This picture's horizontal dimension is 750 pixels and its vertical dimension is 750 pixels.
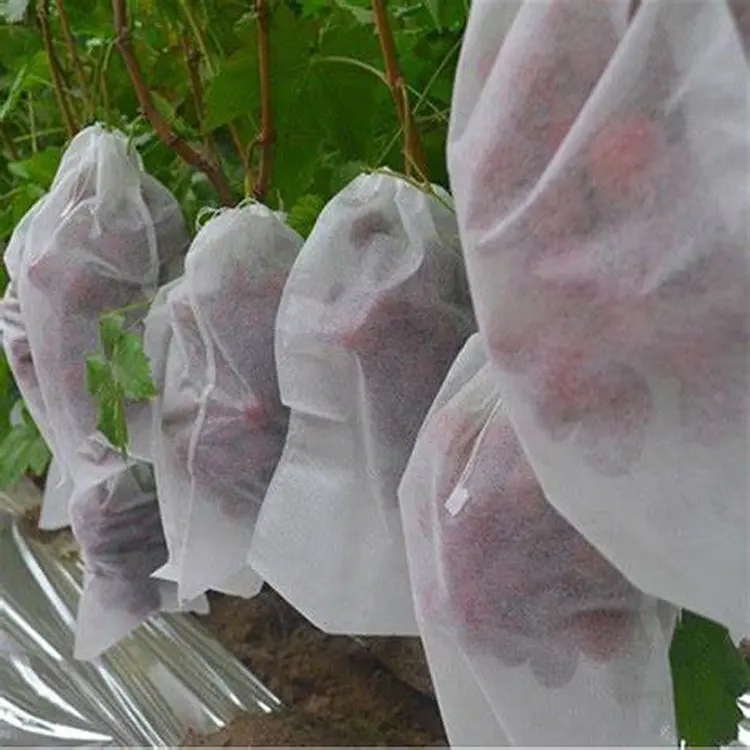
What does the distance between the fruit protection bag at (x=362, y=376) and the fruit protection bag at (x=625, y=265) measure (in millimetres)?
195

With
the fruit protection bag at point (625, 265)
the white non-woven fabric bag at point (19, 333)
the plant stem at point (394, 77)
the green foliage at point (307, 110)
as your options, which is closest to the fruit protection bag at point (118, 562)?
the white non-woven fabric bag at point (19, 333)

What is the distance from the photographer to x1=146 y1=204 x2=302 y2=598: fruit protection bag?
2.30 ft

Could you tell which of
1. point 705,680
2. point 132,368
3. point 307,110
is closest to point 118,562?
point 132,368

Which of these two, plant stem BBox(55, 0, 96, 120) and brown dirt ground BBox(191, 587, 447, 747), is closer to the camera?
plant stem BBox(55, 0, 96, 120)

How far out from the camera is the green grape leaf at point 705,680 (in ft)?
2.00

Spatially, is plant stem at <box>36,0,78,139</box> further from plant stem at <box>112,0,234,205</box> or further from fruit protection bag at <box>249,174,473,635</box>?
fruit protection bag at <box>249,174,473,635</box>

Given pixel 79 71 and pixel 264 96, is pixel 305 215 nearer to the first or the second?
pixel 264 96

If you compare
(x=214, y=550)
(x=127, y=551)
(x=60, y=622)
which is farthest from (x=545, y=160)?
(x=60, y=622)

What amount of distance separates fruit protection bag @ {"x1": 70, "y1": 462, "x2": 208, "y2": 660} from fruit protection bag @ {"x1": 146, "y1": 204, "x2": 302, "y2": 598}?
220 millimetres

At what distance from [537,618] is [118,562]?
57 centimetres

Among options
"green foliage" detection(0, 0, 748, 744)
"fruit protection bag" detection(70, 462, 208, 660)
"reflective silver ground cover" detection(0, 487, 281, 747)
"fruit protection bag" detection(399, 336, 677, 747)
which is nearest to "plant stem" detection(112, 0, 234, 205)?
"green foliage" detection(0, 0, 748, 744)

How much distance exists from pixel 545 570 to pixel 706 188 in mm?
166

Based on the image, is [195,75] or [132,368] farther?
[195,75]

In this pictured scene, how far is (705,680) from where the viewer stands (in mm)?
618
